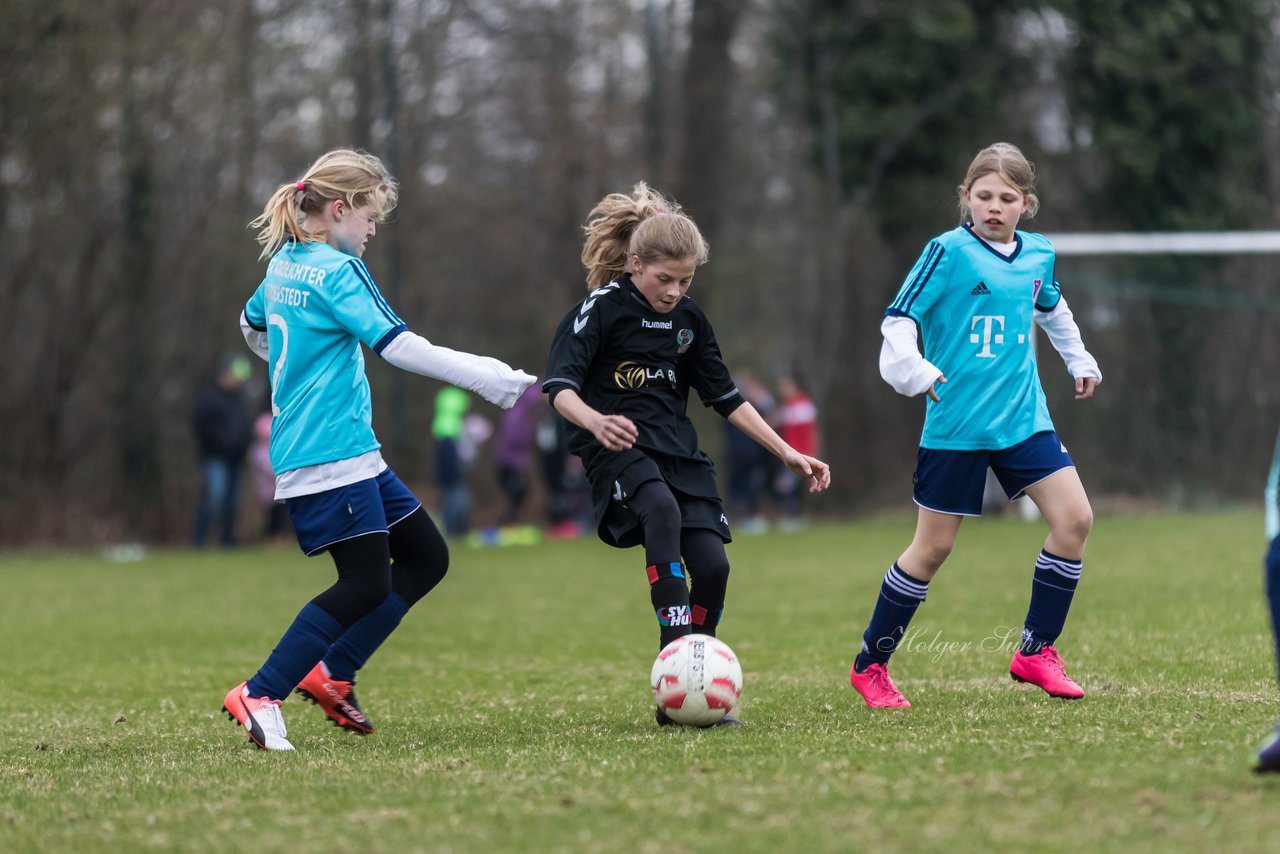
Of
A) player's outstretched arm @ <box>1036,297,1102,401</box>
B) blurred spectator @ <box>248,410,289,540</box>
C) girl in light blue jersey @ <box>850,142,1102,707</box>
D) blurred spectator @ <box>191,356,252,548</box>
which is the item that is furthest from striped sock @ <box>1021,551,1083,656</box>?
blurred spectator @ <box>248,410,289,540</box>

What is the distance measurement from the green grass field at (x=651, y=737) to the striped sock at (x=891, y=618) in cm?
21

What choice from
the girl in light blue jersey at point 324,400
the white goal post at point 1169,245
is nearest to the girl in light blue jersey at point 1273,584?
the girl in light blue jersey at point 324,400

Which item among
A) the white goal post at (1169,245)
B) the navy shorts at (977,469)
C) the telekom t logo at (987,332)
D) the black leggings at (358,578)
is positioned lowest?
the black leggings at (358,578)

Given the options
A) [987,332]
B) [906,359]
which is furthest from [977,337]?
[906,359]

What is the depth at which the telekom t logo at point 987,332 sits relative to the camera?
223 inches

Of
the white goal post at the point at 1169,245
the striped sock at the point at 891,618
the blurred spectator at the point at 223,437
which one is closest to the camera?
the striped sock at the point at 891,618

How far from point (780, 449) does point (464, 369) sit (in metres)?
1.28

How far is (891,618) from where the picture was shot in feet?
19.0

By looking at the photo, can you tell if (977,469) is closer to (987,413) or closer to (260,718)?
(987,413)

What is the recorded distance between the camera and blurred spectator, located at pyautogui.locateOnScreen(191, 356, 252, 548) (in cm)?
1703

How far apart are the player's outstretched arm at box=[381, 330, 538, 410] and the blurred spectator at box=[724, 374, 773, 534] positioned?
46.9 feet

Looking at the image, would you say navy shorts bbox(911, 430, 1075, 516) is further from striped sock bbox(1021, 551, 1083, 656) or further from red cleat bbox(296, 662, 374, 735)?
red cleat bbox(296, 662, 374, 735)

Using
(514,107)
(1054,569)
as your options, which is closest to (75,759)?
(1054,569)

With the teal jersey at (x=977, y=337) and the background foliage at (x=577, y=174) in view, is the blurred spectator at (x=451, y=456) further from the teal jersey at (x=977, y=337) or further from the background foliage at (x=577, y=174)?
the teal jersey at (x=977, y=337)
